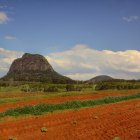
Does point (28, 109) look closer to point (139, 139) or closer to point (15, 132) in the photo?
point (15, 132)

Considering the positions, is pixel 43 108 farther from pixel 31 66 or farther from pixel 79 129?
pixel 31 66

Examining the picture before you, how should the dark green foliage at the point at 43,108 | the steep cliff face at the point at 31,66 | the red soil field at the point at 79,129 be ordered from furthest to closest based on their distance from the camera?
the steep cliff face at the point at 31,66 < the dark green foliage at the point at 43,108 < the red soil field at the point at 79,129

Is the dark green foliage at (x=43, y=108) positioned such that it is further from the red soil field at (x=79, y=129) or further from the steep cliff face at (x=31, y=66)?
the steep cliff face at (x=31, y=66)

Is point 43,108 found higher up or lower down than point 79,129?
higher up

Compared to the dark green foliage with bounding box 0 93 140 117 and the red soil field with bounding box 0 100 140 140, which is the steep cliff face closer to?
the dark green foliage with bounding box 0 93 140 117

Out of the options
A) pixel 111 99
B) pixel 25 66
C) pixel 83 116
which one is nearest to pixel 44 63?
pixel 25 66

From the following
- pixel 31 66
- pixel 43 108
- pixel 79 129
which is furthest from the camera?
pixel 31 66

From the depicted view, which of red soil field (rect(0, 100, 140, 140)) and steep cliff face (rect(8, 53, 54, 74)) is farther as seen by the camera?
steep cliff face (rect(8, 53, 54, 74))

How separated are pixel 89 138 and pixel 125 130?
1.64m

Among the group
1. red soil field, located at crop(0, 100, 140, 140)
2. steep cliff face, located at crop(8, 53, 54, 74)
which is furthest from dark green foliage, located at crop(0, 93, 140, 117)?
steep cliff face, located at crop(8, 53, 54, 74)

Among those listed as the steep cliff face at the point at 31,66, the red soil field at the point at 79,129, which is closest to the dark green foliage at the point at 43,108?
the red soil field at the point at 79,129

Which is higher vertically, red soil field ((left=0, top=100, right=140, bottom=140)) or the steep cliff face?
the steep cliff face

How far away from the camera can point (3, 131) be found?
18.3 m

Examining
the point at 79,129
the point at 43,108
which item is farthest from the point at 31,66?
the point at 79,129
